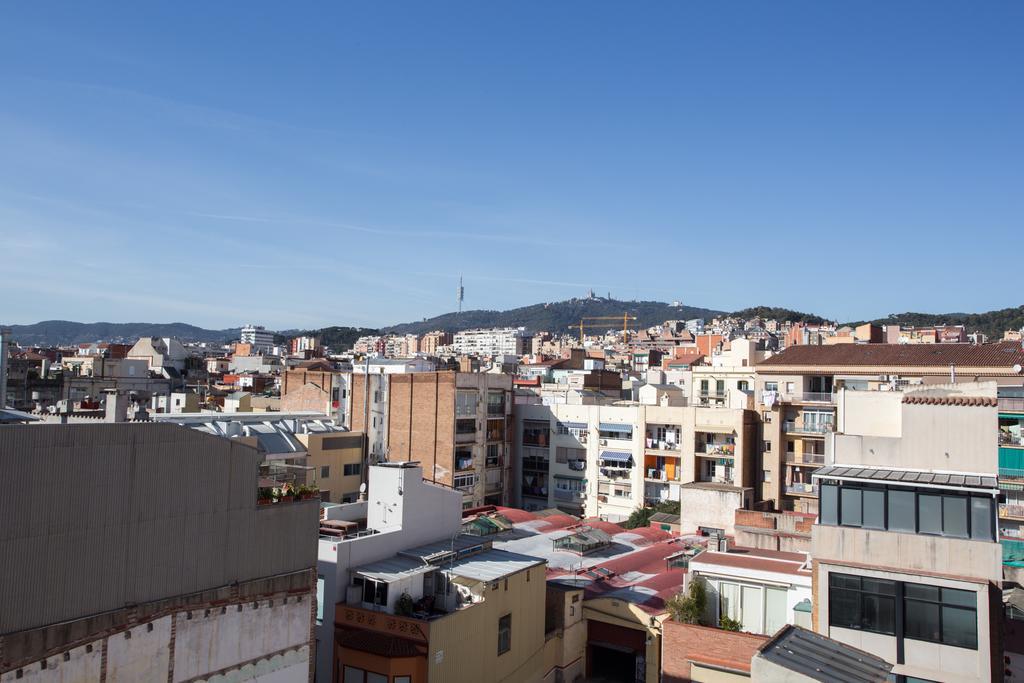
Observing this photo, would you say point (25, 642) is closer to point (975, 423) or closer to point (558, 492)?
point (975, 423)

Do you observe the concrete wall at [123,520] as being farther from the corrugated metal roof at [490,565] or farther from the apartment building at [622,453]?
the apartment building at [622,453]

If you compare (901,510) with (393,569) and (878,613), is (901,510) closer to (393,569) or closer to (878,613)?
(878,613)

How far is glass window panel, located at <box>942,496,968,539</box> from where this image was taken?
17.6 meters

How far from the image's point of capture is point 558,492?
190 feet

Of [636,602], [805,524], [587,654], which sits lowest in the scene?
[587,654]

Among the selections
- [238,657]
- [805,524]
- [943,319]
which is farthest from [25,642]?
[943,319]

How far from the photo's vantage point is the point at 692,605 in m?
21.5

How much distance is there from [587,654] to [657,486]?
27988mm

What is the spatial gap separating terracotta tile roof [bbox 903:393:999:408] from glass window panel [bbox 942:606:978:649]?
5.18 m

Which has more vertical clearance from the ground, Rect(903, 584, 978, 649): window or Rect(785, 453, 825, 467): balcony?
Rect(785, 453, 825, 467): balcony

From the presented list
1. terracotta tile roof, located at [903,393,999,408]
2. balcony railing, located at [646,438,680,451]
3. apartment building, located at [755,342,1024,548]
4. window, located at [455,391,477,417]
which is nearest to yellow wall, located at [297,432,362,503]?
window, located at [455,391,477,417]

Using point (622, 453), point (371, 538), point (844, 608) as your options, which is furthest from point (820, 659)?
point (622, 453)

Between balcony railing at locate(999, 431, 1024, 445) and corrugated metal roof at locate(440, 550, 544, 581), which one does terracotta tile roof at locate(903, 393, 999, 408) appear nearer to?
corrugated metal roof at locate(440, 550, 544, 581)

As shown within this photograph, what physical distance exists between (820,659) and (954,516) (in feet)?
21.4
